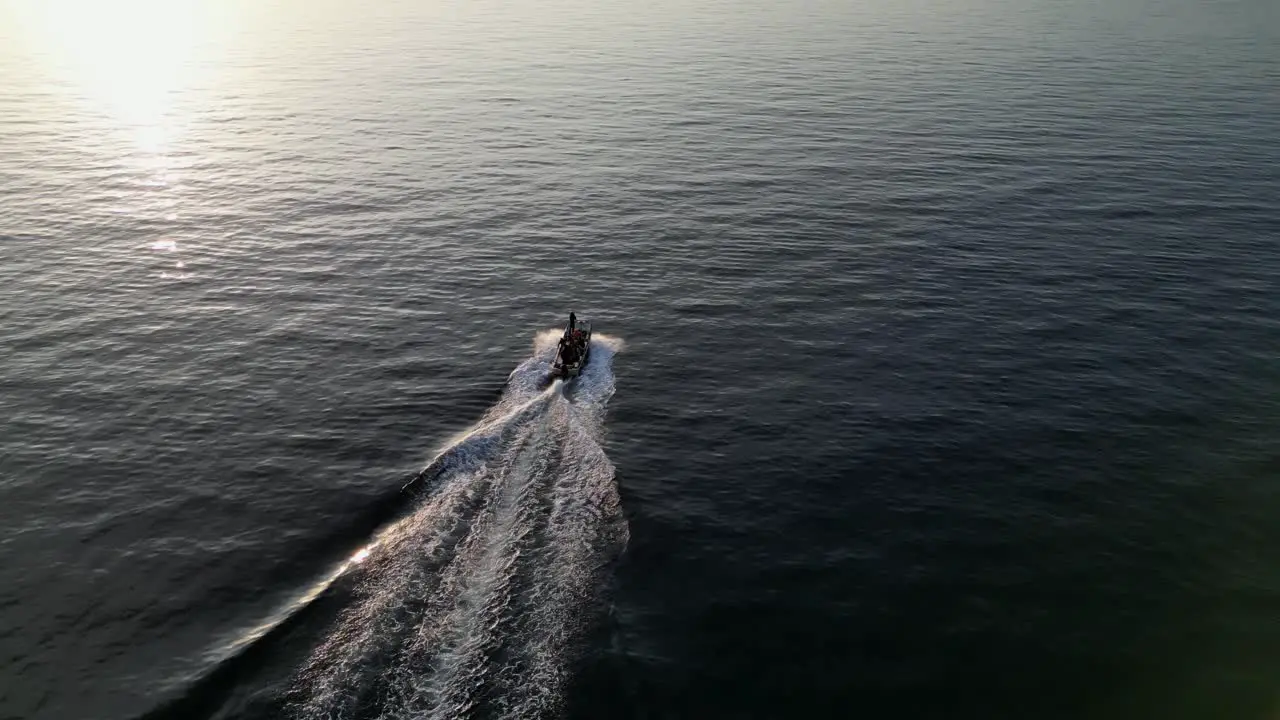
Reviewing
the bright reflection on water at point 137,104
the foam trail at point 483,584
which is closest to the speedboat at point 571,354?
the foam trail at point 483,584

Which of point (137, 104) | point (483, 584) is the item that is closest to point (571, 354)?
point (483, 584)

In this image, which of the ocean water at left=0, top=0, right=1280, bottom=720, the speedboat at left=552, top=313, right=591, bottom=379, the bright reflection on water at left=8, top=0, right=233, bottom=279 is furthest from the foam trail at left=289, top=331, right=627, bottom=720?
the bright reflection on water at left=8, top=0, right=233, bottom=279

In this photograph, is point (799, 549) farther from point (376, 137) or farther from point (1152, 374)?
point (376, 137)

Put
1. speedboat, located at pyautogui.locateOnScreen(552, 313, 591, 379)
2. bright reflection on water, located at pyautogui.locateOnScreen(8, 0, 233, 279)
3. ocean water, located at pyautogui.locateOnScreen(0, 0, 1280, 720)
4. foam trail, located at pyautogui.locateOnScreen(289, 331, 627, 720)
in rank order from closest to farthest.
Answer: foam trail, located at pyautogui.locateOnScreen(289, 331, 627, 720)
ocean water, located at pyautogui.locateOnScreen(0, 0, 1280, 720)
speedboat, located at pyautogui.locateOnScreen(552, 313, 591, 379)
bright reflection on water, located at pyautogui.locateOnScreen(8, 0, 233, 279)

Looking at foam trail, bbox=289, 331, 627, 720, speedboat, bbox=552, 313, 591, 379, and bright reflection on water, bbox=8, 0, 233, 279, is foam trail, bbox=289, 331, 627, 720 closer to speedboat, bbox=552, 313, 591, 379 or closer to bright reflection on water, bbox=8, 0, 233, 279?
speedboat, bbox=552, 313, 591, 379

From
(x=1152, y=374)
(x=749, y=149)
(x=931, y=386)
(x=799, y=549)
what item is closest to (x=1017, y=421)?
(x=931, y=386)

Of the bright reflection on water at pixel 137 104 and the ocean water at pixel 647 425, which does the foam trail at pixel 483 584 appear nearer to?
the ocean water at pixel 647 425
